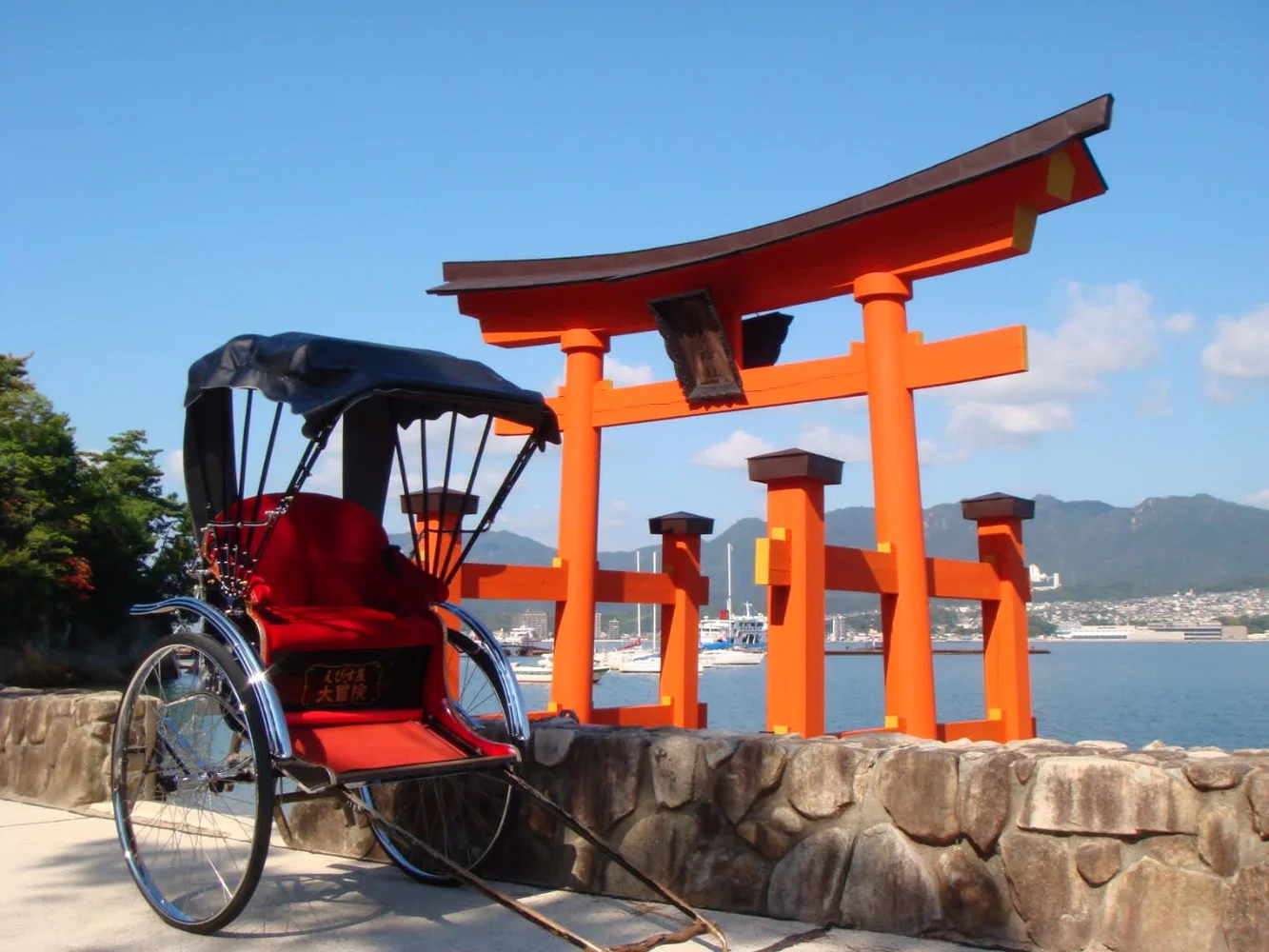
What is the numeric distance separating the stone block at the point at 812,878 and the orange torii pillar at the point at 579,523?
4.94 m

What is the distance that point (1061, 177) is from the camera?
23.4 ft

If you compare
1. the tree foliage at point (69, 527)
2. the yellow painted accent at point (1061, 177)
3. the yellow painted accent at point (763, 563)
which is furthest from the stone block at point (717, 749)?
the tree foliage at point (69, 527)

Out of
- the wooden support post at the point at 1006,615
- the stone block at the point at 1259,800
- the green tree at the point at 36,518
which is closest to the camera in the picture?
the stone block at the point at 1259,800

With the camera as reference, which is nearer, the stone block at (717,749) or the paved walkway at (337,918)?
the paved walkway at (337,918)

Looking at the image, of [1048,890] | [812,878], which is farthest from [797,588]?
[1048,890]

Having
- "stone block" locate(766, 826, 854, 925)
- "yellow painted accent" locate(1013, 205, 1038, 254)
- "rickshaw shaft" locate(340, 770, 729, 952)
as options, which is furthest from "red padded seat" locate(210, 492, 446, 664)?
"yellow painted accent" locate(1013, 205, 1038, 254)

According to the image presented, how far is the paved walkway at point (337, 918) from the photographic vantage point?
3.42 m

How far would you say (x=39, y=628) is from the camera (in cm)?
3591

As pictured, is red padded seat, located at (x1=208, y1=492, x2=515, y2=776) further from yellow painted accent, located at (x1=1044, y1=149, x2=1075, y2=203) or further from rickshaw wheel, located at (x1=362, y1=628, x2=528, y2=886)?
yellow painted accent, located at (x1=1044, y1=149, x2=1075, y2=203)

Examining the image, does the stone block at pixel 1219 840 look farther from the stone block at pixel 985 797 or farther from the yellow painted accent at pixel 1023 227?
the yellow painted accent at pixel 1023 227

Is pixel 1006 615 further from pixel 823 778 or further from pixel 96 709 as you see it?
pixel 96 709

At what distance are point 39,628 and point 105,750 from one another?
113 ft

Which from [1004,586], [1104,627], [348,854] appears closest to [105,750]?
[348,854]

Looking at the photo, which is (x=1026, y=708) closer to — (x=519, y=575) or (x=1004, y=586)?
(x=1004, y=586)
